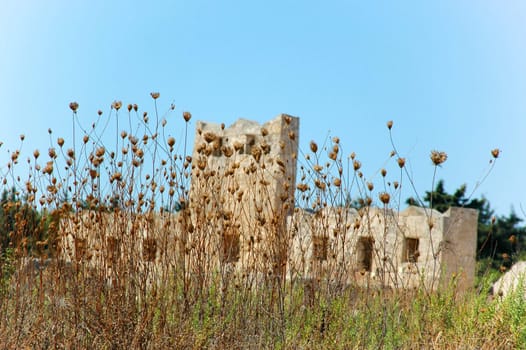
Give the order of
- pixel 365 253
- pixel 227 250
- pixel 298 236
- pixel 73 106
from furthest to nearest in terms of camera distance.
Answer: pixel 365 253, pixel 298 236, pixel 227 250, pixel 73 106

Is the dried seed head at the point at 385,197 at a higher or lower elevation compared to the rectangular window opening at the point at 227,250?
higher

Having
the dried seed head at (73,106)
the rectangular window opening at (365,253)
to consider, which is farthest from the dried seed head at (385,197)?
→ the rectangular window opening at (365,253)

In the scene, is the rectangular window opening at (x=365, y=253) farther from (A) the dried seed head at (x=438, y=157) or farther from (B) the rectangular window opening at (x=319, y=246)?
(A) the dried seed head at (x=438, y=157)

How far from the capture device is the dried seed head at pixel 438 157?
3783mm

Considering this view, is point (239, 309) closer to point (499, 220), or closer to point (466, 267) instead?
point (466, 267)

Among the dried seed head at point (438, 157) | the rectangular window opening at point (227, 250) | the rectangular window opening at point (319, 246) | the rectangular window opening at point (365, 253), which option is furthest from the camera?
the rectangular window opening at point (365, 253)

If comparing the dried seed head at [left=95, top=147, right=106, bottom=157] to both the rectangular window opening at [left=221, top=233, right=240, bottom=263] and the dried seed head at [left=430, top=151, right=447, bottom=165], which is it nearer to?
the rectangular window opening at [left=221, top=233, right=240, bottom=263]

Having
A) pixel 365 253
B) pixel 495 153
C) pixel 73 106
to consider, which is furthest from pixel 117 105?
pixel 365 253

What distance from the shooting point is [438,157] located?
379 centimetres

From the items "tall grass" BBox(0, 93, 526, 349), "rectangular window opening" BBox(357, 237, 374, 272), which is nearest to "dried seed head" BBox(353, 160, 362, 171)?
"tall grass" BBox(0, 93, 526, 349)

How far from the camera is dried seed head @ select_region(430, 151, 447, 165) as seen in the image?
3.78 metres

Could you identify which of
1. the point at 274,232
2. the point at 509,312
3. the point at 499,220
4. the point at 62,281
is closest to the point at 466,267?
the point at 509,312

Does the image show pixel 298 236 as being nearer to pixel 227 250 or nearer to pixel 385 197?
pixel 227 250

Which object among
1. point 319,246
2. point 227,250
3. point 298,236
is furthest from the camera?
point 298,236
